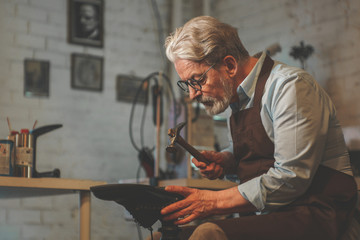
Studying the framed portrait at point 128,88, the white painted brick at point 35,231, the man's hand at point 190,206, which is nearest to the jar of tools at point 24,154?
the man's hand at point 190,206

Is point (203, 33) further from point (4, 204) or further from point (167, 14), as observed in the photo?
point (167, 14)

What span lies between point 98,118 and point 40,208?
79 centimetres

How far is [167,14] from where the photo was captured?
396cm

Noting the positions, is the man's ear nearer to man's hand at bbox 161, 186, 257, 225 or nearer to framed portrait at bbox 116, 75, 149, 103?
man's hand at bbox 161, 186, 257, 225

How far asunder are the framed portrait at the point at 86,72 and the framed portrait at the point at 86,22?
0.12m

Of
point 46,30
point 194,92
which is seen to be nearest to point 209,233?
point 194,92

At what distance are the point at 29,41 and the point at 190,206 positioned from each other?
8.22ft

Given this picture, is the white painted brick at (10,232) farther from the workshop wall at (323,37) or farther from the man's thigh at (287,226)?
the man's thigh at (287,226)

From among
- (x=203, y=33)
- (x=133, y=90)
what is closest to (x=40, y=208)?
(x=133, y=90)

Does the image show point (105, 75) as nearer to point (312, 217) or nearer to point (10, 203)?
point (10, 203)

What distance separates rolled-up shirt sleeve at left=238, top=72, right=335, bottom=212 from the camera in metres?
1.27

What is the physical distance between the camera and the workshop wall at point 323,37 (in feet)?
9.25

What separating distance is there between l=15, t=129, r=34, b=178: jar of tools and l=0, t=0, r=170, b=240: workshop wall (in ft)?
4.47

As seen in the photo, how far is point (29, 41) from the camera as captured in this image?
338 cm
